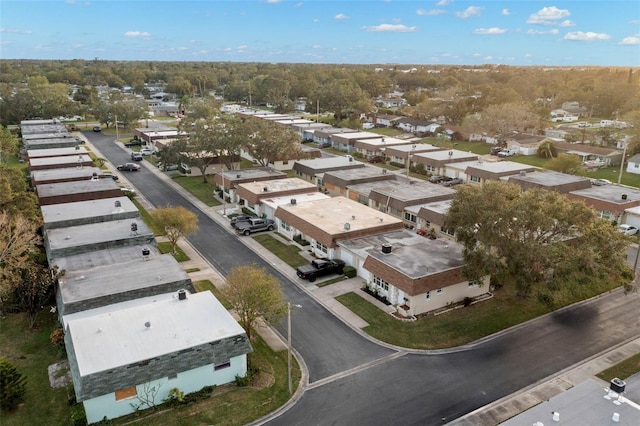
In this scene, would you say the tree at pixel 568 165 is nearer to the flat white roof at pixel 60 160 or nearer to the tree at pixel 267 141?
the tree at pixel 267 141

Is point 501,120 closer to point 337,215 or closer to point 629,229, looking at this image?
point 629,229

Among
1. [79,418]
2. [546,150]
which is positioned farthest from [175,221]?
[546,150]

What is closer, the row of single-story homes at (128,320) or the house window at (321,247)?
the row of single-story homes at (128,320)

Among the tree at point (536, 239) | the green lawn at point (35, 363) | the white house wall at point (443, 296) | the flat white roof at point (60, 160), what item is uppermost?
the tree at point (536, 239)

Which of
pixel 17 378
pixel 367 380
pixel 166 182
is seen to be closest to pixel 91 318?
pixel 17 378

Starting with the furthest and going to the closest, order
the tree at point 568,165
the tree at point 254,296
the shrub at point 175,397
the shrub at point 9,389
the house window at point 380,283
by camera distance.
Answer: the tree at point 568,165 < the house window at point 380,283 < the tree at point 254,296 < the shrub at point 175,397 < the shrub at point 9,389

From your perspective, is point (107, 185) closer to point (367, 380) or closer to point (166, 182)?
point (166, 182)

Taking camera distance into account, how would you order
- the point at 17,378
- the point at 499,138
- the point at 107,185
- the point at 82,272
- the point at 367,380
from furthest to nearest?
the point at 499,138 < the point at 107,185 < the point at 82,272 < the point at 367,380 < the point at 17,378

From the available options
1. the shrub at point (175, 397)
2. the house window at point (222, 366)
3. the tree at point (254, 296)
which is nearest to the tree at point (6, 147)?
the tree at point (254, 296)
